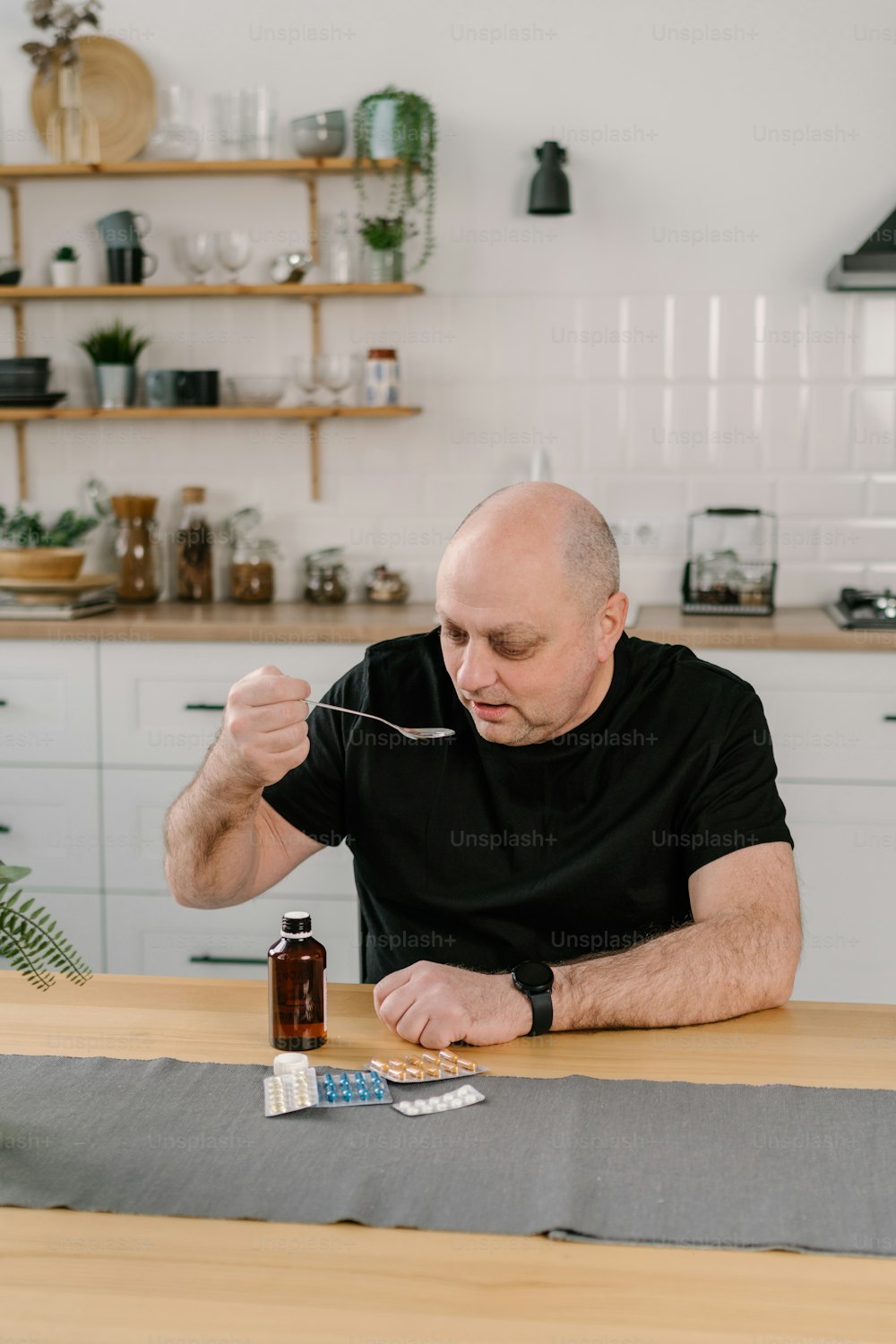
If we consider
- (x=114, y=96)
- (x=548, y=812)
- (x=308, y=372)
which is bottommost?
(x=548, y=812)

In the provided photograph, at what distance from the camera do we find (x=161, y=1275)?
957mm

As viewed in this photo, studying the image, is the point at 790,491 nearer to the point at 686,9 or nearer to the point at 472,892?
the point at 686,9

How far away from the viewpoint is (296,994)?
1.32m

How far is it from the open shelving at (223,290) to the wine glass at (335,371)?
73 mm

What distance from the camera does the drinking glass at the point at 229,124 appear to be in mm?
3568

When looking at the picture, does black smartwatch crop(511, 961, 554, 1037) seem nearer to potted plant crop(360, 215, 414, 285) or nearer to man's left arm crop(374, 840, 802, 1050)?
man's left arm crop(374, 840, 802, 1050)

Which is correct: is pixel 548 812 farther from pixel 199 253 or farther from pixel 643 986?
pixel 199 253

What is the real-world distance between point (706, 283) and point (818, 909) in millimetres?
1569

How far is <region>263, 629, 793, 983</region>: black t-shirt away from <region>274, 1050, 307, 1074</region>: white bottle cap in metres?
0.49

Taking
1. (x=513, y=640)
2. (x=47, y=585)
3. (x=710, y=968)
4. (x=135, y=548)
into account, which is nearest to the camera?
(x=710, y=968)

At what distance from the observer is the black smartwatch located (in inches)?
53.7

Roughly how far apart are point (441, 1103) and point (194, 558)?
2690 millimetres

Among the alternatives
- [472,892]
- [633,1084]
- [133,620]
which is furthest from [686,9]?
[633,1084]

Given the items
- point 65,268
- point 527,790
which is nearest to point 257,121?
point 65,268
